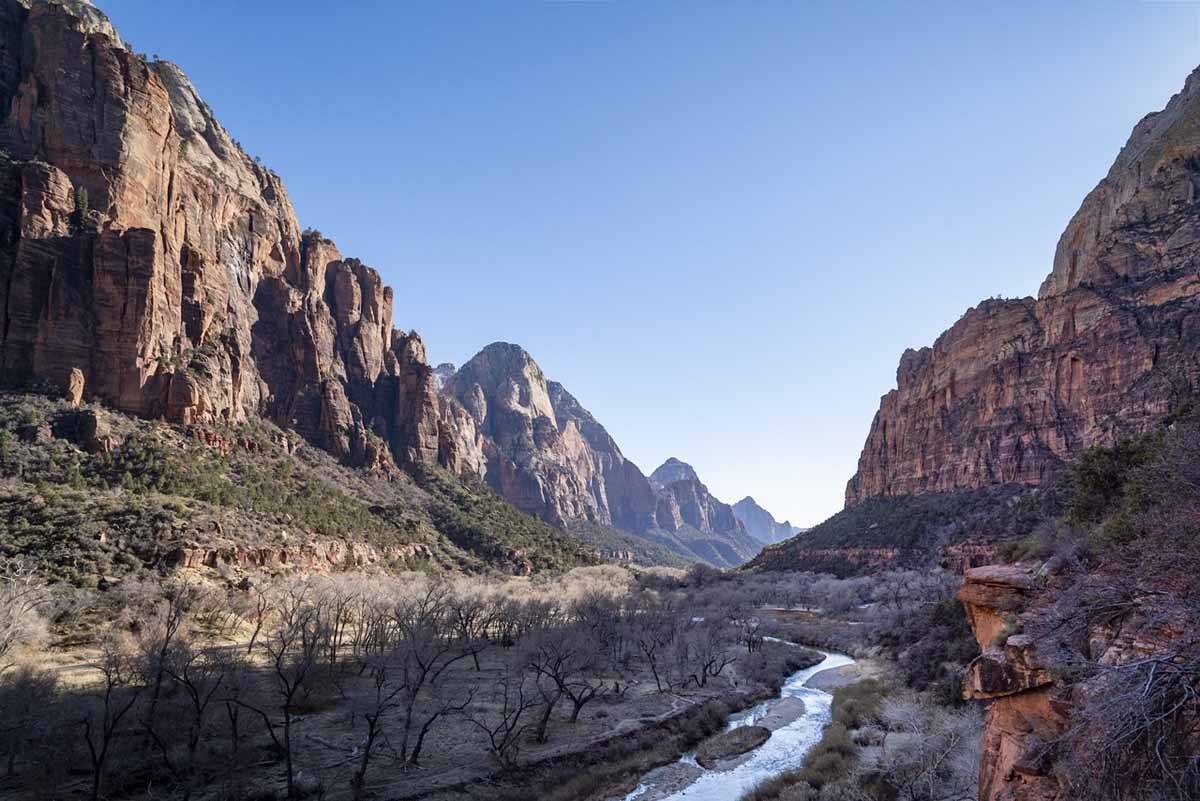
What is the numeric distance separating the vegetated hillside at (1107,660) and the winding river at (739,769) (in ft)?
49.1

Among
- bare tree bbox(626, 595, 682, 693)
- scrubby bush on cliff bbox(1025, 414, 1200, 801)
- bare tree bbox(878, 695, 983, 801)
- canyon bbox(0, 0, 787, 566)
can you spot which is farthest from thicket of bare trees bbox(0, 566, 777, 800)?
canyon bbox(0, 0, 787, 566)

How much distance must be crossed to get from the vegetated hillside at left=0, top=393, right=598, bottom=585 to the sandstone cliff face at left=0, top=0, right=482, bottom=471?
6263 mm

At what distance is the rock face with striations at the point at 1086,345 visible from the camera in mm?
73250

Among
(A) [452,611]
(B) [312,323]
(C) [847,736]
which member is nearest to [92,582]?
(A) [452,611]

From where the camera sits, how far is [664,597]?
81.4 meters

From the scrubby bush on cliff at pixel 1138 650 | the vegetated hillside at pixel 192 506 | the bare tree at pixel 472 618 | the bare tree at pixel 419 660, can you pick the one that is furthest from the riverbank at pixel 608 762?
the vegetated hillside at pixel 192 506

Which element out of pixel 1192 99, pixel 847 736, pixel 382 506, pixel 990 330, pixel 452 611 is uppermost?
pixel 1192 99

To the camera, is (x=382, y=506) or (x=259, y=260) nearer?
(x=382, y=506)

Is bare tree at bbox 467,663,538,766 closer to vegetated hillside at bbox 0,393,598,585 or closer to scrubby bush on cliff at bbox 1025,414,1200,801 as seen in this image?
scrubby bush on cliff at bbox 1025,414,1200,801

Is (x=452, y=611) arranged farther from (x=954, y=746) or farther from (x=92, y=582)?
(x=954, y=746)

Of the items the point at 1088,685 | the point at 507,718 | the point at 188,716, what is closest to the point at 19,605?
the point at 188,716

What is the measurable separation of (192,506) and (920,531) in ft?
286

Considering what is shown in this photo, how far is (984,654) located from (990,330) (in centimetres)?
11564

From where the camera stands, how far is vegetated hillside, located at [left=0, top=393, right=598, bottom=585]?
38562 mm
